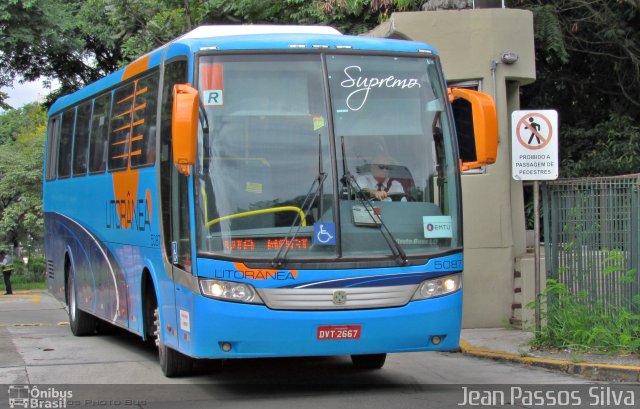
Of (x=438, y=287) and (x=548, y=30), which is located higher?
(x=548, y=30)

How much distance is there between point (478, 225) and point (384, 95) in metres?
5.44

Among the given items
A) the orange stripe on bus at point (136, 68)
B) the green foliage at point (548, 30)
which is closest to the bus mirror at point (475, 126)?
the orange stripe on bus at point (136, 68)

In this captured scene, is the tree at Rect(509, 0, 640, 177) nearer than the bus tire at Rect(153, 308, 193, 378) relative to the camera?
No

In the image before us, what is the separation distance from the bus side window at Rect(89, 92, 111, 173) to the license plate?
5381 millimetres

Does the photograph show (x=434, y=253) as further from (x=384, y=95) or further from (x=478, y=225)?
(x=478, y=225)

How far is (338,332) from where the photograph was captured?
8195 mm

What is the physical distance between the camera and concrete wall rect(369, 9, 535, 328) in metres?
13.7

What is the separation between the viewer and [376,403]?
27.8 feet

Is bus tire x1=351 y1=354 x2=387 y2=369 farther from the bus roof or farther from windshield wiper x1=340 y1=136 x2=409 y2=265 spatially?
the bus roof

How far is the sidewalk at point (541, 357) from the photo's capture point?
10.1 metres

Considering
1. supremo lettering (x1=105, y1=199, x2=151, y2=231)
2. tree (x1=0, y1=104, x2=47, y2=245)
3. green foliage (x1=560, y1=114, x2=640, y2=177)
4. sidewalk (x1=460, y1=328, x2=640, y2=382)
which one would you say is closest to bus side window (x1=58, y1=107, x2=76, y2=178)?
supremo lettering (x1=105, y1=199, x2=151, y2=231)

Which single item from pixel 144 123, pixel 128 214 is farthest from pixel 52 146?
pixel 144 123

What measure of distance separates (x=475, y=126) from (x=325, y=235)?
1.89 m

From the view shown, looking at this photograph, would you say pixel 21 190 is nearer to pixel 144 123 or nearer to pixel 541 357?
pixel 144 123
